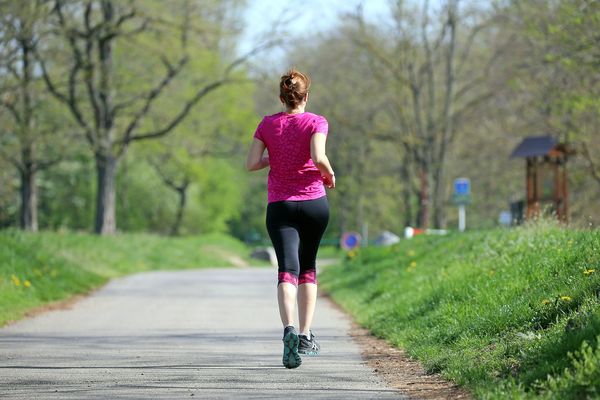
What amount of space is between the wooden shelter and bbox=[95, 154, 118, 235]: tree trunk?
51.5ft

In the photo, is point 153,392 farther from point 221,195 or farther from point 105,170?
point 221,195

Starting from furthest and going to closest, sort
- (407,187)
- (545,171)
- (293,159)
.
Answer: (407,187), (545,171), (293,159)

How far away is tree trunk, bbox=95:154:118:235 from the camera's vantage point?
124 ft

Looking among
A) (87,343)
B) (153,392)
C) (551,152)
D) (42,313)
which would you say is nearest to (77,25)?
(551,152)

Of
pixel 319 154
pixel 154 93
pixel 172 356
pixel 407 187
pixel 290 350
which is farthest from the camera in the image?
pixel 407 187

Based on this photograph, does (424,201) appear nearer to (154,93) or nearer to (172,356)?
(154,93)

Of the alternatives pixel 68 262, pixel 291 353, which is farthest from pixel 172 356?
pixel 68 262

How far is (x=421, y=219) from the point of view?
159 ft

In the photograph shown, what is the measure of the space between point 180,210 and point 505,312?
54009 mm

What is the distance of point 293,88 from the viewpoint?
834 cm

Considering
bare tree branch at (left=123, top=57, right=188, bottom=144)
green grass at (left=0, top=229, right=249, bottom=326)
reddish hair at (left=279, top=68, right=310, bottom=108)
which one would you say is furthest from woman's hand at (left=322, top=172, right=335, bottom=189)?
bare tree branch at (left=123, top=57, right=188, bottom=144)

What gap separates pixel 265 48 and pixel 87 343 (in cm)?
2639

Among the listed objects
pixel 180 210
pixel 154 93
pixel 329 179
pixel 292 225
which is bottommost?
pixel 180 210

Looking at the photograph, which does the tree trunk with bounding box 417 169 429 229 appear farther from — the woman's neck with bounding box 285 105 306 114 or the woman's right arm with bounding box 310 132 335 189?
the woman's right arm with bounding box 310 132 335 189
